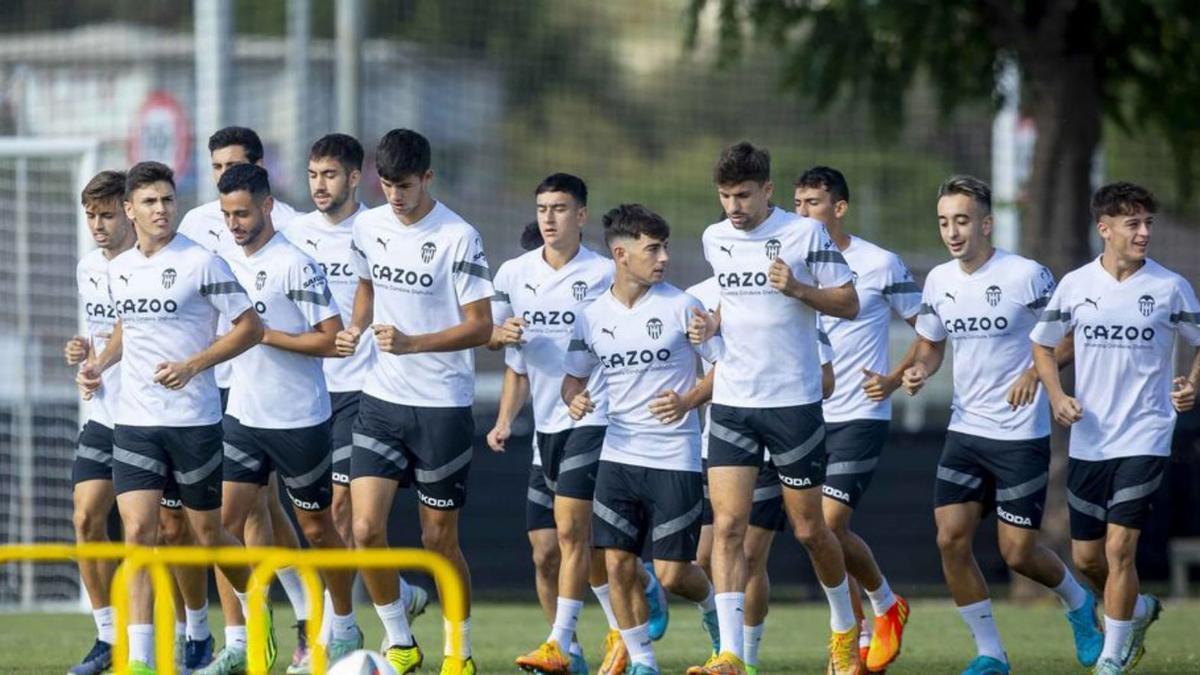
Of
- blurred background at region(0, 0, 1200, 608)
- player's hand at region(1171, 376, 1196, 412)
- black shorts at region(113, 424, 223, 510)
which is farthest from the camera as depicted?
blurred background at region(0, 0, 1200, 608)

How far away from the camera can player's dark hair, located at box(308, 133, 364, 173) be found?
11.5m

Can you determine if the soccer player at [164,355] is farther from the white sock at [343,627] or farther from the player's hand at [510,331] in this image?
the player's hand at [510,331]

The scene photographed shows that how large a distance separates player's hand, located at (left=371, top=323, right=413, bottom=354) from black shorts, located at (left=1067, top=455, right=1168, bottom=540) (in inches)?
136

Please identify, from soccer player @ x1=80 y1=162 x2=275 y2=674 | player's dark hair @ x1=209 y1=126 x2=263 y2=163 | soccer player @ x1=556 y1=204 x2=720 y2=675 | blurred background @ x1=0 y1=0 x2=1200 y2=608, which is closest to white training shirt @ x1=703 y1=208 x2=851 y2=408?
soccer player @ x1=556 y1=204 x2=720 y2=675

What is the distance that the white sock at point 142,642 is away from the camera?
9.92 meters

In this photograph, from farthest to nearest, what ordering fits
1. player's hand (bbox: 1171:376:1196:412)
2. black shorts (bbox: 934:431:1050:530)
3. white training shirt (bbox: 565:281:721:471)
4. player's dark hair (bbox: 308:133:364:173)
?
player's dark hair (bbox: 308:133:364:173)
black shorts (bbox: 934:431:1050:530)
player's hand (bbox: 1171:376:1196:412)
white training shirt (bbox: 565:281:721:471)

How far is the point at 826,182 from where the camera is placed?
38.1ft

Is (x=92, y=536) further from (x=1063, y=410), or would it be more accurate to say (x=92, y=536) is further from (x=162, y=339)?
(x=1063, y=410)

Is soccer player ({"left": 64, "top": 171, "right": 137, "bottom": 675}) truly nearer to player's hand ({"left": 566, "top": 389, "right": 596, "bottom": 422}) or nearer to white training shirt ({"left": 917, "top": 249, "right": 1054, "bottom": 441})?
player's hand ({"left": 566, "top": 389, "right": 596, "bottom": 422})

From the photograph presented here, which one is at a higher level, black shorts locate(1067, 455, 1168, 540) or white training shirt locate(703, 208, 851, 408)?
white training shirt locate(703, 208, 851, 408)

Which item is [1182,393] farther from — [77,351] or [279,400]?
[77,351]

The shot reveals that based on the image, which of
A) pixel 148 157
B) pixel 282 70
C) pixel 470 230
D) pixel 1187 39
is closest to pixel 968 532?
pixel 470 230

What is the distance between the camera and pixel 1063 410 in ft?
34.7

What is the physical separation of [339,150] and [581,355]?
73.3 inches
